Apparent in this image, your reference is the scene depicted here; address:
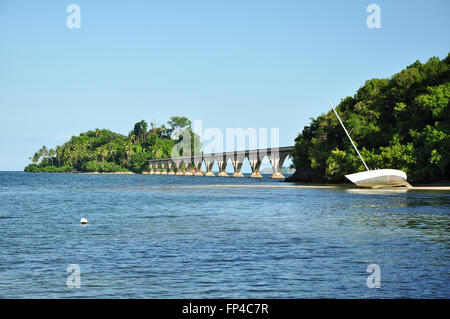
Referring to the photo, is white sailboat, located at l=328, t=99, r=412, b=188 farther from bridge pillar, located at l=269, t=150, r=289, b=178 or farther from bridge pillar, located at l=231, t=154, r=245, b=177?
bridge pillar, located at l=231, t=154, r=245, b=177

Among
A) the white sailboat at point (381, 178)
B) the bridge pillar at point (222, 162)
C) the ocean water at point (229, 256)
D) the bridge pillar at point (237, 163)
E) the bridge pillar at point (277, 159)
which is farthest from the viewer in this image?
the bridge pillar at point (222, 162)

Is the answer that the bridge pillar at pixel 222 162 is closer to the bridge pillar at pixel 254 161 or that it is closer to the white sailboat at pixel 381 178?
the bridge pillar at pixel 254 161

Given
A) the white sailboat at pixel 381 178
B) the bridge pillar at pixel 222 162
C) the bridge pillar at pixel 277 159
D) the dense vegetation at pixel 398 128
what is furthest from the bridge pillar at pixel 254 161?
the white sailboat at pixel 381 178

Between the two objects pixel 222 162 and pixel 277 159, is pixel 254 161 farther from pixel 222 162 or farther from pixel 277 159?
pixel 222 162

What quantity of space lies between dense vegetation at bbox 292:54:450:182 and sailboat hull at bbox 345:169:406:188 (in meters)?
4.73

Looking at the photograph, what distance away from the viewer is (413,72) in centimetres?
8194

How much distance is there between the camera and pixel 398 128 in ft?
260

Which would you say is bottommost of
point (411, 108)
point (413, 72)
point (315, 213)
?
point (315, 213)

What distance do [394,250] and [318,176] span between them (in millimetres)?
91583

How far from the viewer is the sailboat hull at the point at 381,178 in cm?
6644

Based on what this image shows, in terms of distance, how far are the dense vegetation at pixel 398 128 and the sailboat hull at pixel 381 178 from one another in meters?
4.73
